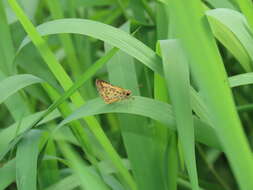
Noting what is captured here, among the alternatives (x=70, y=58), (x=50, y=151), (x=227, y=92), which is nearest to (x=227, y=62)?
(x=70, y=58)

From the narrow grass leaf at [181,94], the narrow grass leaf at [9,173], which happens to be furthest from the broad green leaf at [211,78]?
the narrow grass leaf at [9,173]

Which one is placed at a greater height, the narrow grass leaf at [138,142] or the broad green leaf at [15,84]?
the broad green leaf at [15,84]

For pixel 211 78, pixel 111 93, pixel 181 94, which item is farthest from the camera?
pixel 111 93

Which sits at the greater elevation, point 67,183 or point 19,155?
point 19,155

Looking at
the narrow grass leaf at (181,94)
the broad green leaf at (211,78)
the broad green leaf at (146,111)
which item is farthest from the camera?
the broad green leaf at (146,111)

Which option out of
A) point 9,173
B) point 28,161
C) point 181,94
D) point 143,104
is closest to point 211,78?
point 181,94

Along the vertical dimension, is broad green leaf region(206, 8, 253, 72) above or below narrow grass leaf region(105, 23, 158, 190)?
above

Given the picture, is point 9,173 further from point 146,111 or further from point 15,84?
point 146,111

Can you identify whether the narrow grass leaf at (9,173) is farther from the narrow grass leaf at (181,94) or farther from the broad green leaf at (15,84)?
the narrow grass leaf at (181,94)

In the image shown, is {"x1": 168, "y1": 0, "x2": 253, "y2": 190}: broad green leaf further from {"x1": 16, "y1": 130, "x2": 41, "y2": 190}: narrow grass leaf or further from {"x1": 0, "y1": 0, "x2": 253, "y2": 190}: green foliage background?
{"x1": 16, "y1": 130, "x2": 41, "y2": 190}: narrow grass leaf

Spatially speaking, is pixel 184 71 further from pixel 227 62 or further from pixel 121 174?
pixel 227 62

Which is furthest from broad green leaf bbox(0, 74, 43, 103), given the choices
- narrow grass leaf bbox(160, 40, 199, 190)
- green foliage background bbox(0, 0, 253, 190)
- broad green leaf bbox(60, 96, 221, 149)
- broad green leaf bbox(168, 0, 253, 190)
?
broad green leaf bbox(168, 0, 253, 190)
